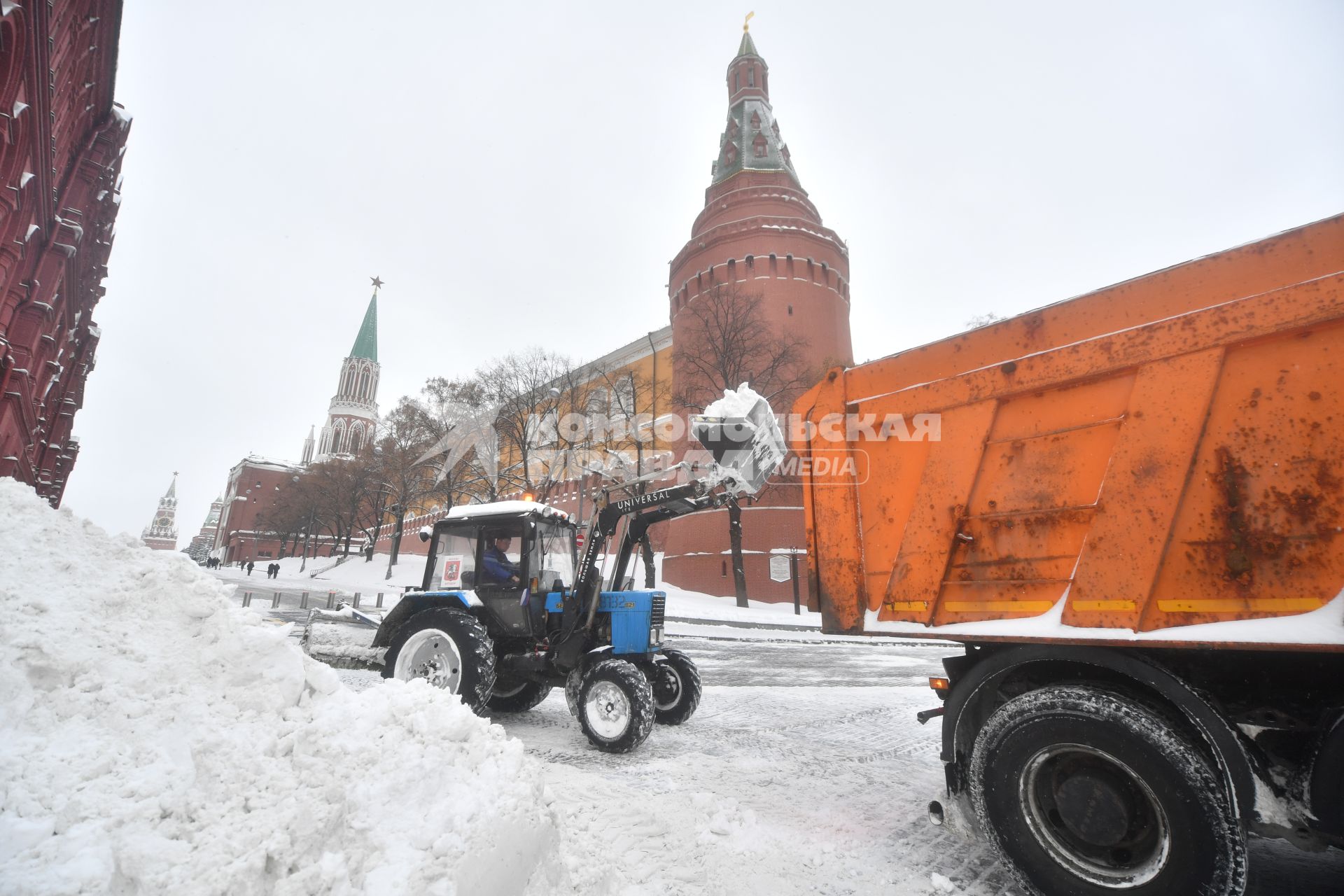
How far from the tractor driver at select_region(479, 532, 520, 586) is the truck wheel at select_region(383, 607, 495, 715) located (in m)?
0.46

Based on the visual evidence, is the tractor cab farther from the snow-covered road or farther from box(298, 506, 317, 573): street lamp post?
box(298, 506, 317, 573): street lamp post

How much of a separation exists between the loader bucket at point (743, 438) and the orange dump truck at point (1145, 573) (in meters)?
1.70

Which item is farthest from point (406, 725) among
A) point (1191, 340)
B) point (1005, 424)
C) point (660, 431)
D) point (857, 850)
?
point (660, 431)

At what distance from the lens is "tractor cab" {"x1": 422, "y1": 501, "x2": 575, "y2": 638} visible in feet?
20.4

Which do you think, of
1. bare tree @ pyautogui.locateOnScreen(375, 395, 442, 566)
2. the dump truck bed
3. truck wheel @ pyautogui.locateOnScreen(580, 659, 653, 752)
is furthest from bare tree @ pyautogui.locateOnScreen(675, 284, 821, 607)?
the dump truck bed

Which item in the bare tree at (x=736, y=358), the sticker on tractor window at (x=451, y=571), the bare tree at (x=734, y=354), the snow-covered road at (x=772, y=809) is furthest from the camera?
the bare tree at (x=734, y=354)

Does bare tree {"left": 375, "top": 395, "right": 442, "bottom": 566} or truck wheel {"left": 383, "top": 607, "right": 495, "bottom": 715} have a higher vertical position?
bare tree {"left": 375, "top": 395, "right": 442, "bottom": 566}

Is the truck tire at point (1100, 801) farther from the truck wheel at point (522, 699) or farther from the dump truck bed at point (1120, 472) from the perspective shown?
the truck wheel at point (522, 699)

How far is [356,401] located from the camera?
9888cm

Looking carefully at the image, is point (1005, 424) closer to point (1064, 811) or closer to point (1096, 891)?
point (1064, 811)

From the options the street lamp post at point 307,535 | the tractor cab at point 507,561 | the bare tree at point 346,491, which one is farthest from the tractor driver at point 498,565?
the street lamp post at point 307,535

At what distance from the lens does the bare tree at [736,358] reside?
26.2 metres

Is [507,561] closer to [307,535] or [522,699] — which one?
[522,699]

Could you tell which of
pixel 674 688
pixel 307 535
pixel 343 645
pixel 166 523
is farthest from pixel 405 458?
pixel 166 523
